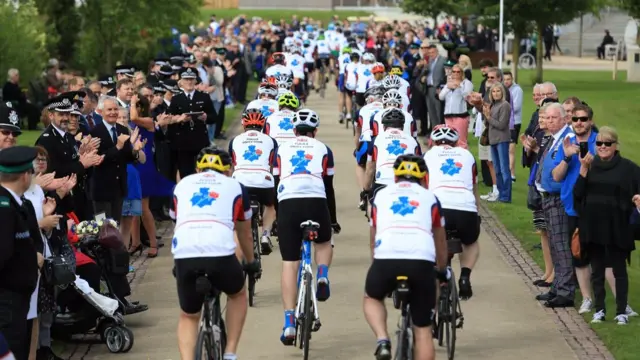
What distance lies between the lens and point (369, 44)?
5181 centimetres

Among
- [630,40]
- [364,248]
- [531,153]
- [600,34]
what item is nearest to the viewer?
[531,153]

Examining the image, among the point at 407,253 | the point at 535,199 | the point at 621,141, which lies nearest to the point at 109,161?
the point at 535,199

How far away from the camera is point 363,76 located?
30.2 metres

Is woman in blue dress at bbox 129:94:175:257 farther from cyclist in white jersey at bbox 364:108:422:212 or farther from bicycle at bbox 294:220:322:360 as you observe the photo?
bicycle at bbox 294:220:322:360

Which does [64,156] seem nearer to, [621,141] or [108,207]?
[108,207]

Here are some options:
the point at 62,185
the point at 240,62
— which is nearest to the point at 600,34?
the point at 240,62

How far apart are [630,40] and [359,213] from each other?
126ft

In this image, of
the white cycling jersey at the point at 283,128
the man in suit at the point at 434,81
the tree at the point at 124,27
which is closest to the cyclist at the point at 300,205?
the white cycling jersey at the point at 283,128

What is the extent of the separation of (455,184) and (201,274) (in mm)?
3597

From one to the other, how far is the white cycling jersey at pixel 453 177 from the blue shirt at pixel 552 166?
5.18 feet

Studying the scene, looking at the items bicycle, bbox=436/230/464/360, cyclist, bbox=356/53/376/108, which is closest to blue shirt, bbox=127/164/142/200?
bicycle, bbox=436/230/464/360

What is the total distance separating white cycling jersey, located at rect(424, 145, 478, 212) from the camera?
1290 centimetres

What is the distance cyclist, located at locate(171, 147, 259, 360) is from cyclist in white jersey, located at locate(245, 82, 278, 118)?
8.97m

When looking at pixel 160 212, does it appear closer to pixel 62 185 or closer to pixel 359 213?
pixel 359 213
